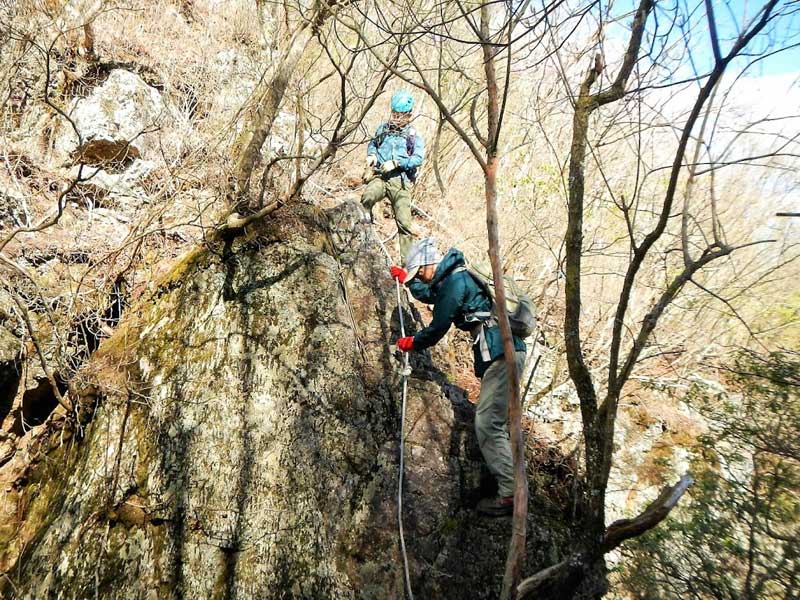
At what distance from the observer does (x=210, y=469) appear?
3.71 m

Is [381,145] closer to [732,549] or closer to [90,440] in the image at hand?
[90,440]

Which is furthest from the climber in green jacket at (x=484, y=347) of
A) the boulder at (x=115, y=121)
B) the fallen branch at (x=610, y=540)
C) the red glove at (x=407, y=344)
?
the boulder at (x=115, y=121)

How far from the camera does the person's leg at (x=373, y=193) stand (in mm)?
5984

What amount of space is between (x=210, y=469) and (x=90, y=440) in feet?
3.48

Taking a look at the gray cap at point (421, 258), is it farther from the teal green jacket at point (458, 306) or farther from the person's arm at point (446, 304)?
the person's arm at point (446, 304)

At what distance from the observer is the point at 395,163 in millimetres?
5883

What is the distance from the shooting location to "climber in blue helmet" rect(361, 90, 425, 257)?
5887mm

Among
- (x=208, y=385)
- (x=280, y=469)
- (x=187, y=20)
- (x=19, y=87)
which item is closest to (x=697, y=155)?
(x=280, y=469)

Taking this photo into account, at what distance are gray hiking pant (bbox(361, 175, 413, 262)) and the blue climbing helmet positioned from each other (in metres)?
0.76

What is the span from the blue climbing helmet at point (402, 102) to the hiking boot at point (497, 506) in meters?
4.24

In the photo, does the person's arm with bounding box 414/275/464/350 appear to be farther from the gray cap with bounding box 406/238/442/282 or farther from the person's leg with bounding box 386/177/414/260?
the person's leg with bounding box 386/177/414/260

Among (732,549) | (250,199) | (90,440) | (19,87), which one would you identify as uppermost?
(19,87)

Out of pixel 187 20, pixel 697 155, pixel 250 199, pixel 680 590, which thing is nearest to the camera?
pixel 697 155

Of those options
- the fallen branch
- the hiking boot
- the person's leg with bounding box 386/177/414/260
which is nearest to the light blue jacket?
the person's leg with bounding box 386/177/414/260
